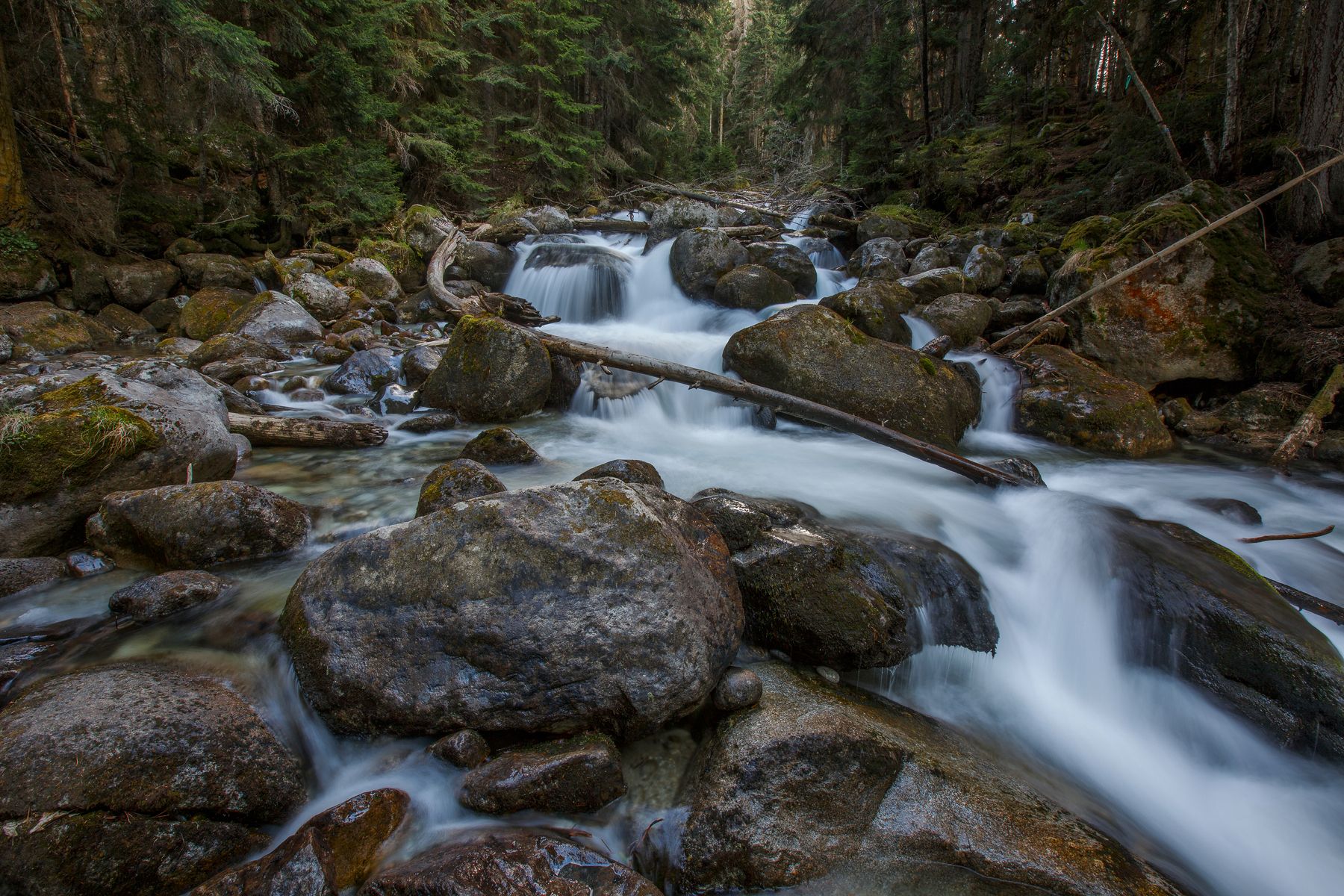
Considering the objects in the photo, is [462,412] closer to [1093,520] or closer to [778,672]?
[778,672]

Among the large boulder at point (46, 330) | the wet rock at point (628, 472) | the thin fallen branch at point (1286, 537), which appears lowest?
the thin fallen branch at point (1286, 537)

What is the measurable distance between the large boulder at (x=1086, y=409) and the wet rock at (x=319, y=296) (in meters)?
11.4

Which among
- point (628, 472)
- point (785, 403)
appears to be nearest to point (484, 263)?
point (785, 403)

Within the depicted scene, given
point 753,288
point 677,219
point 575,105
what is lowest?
point 753,288

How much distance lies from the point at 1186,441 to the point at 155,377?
401 inches

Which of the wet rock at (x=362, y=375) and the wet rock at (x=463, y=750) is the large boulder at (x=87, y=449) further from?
the wet rock at (x=463, y=750)

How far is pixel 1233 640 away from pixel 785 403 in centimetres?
348

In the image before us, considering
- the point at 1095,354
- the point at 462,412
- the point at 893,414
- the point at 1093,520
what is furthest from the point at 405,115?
the point at 1093,520

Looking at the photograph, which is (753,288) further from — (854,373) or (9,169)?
(9,169)

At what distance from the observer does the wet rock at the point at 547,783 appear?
2.07 metres

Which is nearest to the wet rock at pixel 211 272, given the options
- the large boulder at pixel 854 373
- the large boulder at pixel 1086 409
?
the large boulder at pixel 854 373

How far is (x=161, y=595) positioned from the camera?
116 inches

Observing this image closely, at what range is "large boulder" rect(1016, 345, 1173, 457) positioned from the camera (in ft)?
19.7

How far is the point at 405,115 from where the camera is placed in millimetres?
14797
